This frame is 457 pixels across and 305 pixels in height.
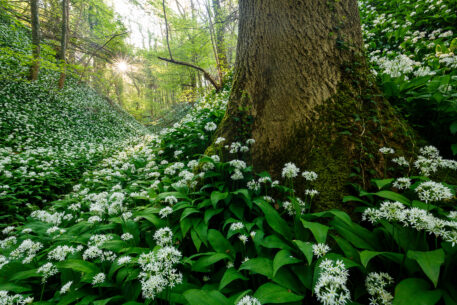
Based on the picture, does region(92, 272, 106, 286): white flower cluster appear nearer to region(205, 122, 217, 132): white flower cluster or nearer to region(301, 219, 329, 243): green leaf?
region(301, 219, 329, 243): green leaf

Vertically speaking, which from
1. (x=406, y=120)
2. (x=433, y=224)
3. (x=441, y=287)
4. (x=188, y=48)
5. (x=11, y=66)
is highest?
(x=188, y=48)

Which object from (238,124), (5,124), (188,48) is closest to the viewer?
(238,124)

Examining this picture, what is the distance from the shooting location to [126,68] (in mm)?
17188

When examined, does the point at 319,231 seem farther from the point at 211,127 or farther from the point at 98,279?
the point at 211,127

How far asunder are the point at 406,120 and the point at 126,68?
20.0 m

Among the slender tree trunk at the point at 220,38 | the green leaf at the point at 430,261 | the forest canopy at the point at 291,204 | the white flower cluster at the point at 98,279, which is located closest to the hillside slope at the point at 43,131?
the forest canopy at the point at 291,204

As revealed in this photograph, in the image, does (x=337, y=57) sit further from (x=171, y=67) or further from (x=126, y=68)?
(x=126, y=68)

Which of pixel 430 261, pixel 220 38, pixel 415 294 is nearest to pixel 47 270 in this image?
pixel 415 294

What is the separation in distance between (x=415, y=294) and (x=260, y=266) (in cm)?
86

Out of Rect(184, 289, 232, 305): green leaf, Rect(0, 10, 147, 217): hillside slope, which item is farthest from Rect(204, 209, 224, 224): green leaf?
Rect(0, 10, 147, 217): hillside slope

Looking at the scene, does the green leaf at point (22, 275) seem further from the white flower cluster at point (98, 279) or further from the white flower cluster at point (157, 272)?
the white flower cluster at point (157, 272)

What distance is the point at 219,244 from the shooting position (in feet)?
5.77

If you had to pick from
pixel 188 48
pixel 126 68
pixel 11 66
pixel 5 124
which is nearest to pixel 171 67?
pixel 188 48

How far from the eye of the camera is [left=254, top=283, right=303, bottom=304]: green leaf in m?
1.13
